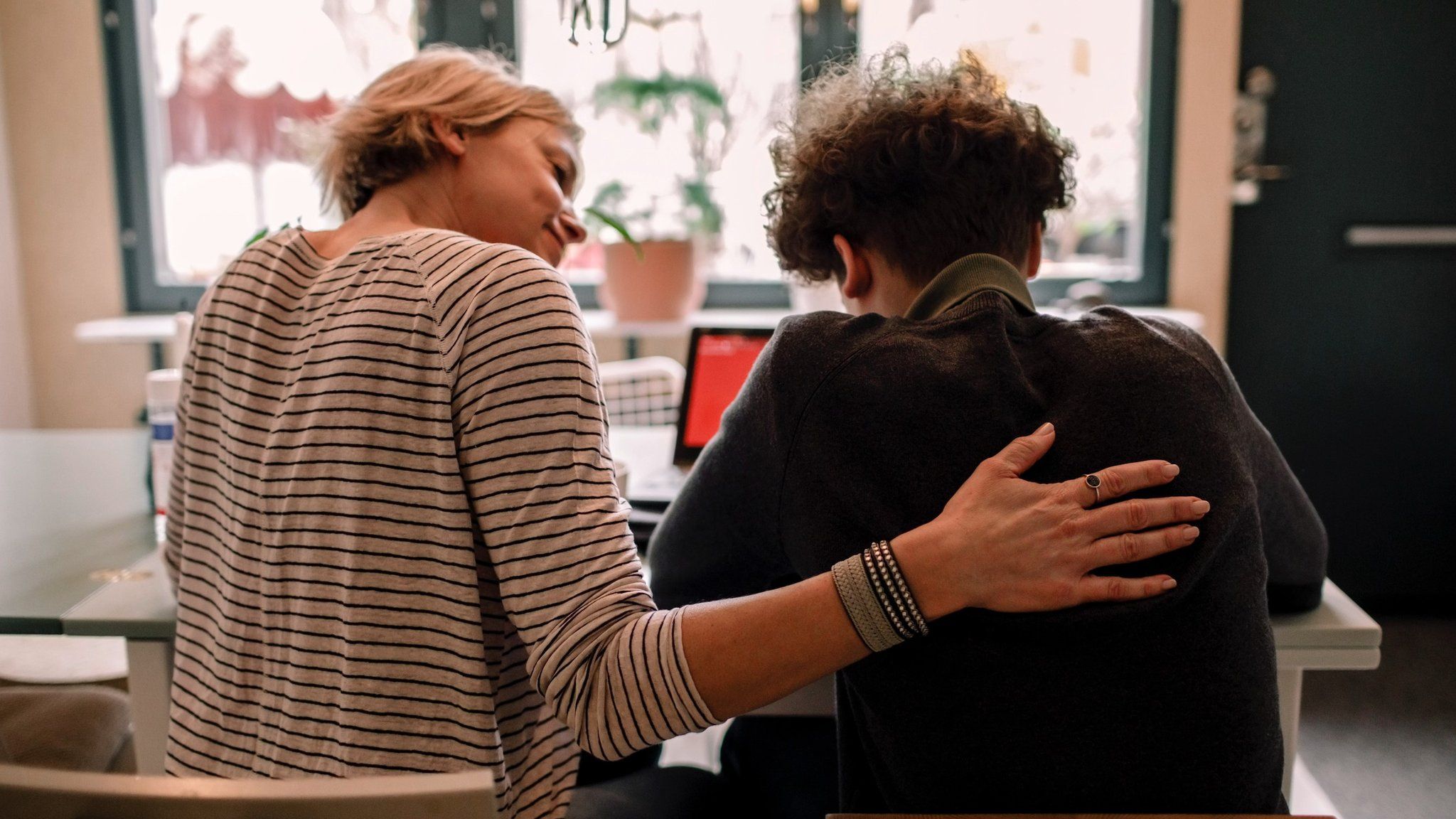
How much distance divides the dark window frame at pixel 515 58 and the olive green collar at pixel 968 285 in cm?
234

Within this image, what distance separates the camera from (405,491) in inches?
32.9

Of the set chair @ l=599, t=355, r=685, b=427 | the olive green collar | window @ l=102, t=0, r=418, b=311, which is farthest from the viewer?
window @ l=102, t=0, r=418, b=311

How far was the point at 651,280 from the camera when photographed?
3113 millimetres

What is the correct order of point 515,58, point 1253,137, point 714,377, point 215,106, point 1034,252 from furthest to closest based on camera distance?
1. point 215,106
2. point 515,58
3. point 1253,137
4. point 714,377
5. point 1034,252

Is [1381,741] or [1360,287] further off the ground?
[1360,287]

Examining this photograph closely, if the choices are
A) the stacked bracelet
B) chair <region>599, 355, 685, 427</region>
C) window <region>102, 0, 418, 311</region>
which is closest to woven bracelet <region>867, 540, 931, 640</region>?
the stacked bracelet

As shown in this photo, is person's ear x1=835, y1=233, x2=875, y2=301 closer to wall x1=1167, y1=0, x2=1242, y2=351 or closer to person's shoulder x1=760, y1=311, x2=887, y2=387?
person's shoulder x1=760, y1=311, x2=887, y2=387

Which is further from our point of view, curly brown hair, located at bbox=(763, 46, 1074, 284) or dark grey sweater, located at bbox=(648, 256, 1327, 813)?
curly brown hair, located at bbox=(763, 46, 1074, 284)

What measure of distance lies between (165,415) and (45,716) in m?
0.44

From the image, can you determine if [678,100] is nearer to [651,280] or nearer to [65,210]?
[651,280]

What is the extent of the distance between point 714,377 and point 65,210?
2.66 meters

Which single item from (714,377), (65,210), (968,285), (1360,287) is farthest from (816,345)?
(65,210)

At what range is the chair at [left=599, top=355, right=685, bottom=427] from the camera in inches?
98.2

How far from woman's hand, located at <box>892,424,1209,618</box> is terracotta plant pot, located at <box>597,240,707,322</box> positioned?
2.38 meters
